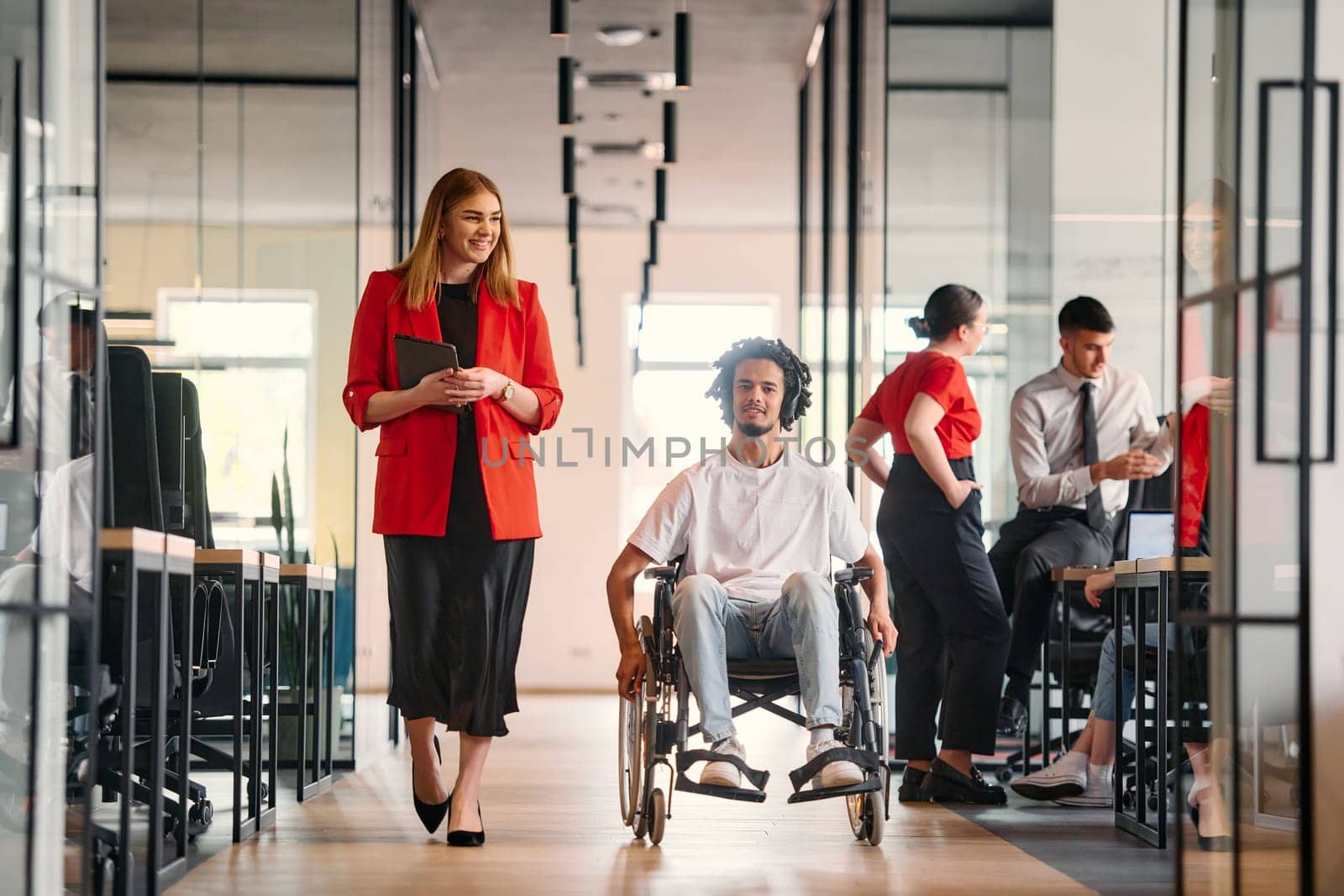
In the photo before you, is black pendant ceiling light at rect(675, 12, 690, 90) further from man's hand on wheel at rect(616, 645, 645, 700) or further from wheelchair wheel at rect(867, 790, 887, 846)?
wheelchair wheel at rect(867, 790, 887, 846)

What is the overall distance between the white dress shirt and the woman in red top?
36 centimetres

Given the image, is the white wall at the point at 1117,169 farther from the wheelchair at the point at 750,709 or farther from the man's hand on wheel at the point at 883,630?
the wheelchair at the point at 750,709

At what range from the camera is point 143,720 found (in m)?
3.88

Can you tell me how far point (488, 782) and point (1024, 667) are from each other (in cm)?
166

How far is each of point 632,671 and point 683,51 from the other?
2312mm

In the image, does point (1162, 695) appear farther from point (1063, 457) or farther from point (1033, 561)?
point (1063, 457)

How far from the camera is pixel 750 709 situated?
3.23 m

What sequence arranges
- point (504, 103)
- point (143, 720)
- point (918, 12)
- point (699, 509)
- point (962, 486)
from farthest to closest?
point (504, 103)
point (918, 12)
point (962, 486)
point (143, 720)
point (699, 509)

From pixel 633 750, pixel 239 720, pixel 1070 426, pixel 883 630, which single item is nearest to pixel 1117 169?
pixel 1070 426

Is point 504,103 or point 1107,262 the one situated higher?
point 504,103

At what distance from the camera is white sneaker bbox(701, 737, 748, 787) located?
10.4ft

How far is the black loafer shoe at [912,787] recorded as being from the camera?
423cm

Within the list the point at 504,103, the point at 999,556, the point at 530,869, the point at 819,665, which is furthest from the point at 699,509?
the point at 504,103

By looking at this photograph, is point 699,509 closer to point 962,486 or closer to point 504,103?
point 962,486
